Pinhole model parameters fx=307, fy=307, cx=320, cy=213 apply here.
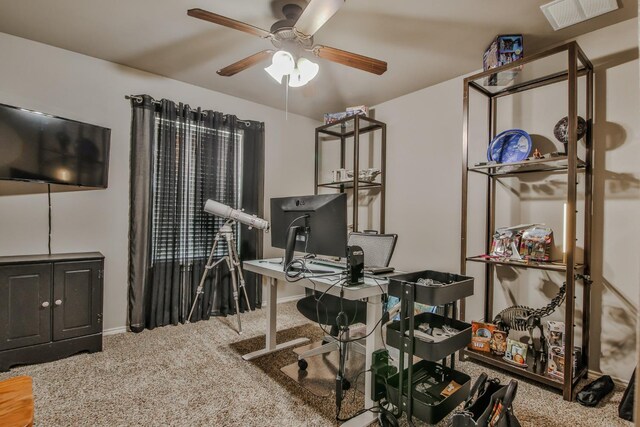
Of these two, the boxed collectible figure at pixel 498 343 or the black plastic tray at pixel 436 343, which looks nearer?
the black plastic tray at pixel 436 343

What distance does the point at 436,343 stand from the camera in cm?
147

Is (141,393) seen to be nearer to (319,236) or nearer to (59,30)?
(319,236)

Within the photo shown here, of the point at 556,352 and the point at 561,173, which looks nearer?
the point at 556,352

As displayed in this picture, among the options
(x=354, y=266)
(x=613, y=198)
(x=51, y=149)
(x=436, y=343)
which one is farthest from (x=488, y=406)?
(x=51, y=149)

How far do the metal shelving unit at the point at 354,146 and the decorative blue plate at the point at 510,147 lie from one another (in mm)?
1328

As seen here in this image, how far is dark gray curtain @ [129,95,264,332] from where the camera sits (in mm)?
2926

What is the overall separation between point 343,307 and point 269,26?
209cm

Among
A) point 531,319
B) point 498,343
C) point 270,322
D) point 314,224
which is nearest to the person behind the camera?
point 314,224

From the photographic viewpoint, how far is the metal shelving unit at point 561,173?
6.29 feet

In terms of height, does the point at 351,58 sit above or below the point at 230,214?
above

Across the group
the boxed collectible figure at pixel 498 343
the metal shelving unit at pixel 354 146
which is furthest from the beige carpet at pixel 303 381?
the metal shelving unit at pixel 354 146

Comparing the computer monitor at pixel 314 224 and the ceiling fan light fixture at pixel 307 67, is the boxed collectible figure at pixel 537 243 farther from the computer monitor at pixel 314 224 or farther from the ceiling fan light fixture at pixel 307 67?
the ceiling fan light fixture at pixel 307 67

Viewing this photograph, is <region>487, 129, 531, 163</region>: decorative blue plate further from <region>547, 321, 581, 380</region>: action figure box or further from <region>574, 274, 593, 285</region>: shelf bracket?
<region>547, 321, 581, 380</region>: action figure box

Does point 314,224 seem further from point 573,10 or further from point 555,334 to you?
point 573,10
